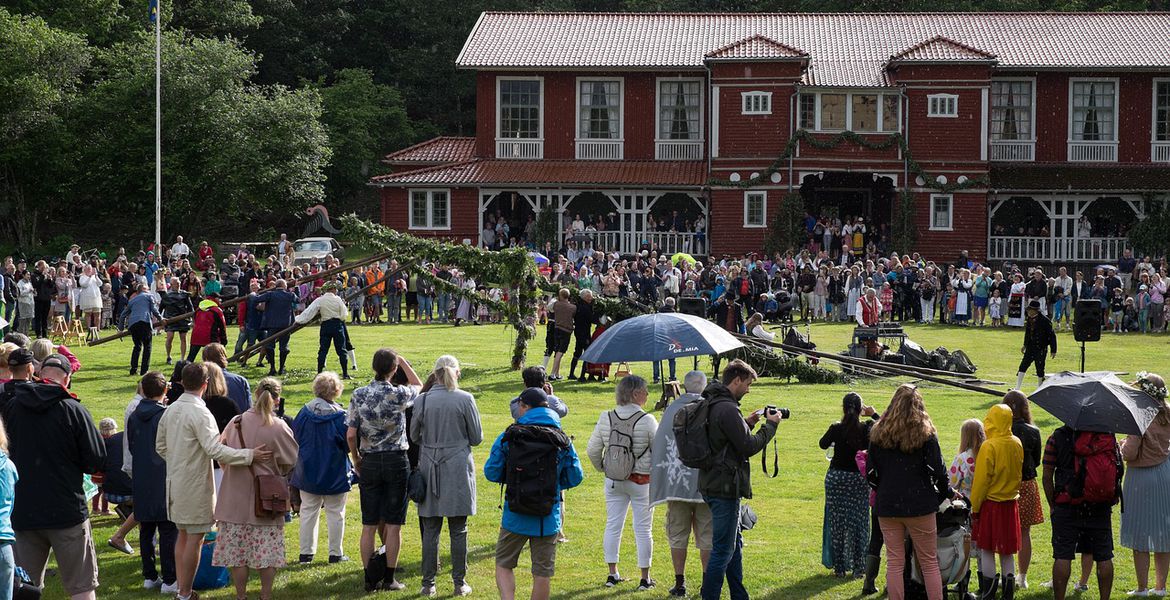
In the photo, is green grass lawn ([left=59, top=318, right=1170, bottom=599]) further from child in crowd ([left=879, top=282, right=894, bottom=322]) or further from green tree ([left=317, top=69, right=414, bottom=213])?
green tree ([left=317, top=69, right=414, bottom=213])

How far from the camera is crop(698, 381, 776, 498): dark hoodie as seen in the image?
9.30 meters

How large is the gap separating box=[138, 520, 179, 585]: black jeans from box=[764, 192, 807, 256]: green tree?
33.4 metres

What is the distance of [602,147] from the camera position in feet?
151

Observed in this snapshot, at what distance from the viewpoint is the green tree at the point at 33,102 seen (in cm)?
4628

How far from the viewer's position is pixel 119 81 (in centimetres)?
4759

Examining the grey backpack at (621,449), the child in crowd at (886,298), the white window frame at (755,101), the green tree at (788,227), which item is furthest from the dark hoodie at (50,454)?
the white window frame at (755,101)

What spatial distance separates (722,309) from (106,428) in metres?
18.6

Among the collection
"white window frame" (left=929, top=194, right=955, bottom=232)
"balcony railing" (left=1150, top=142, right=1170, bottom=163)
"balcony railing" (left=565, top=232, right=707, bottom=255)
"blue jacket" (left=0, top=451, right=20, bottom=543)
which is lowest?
"blue jacket" (left=0, top=451, right=20, bottom=543)

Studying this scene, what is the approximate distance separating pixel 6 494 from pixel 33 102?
42.5 metres

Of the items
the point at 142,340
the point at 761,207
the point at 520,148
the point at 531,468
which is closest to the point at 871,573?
the point at 531,468

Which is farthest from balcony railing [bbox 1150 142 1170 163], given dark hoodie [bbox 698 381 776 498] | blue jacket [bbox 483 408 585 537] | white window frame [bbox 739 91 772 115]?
blue jacket [bbox 483 408 585 537]

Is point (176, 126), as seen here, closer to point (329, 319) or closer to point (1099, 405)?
point (329, 319)

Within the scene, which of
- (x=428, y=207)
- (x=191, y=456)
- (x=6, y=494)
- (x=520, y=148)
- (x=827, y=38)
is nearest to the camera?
(x=6, y=494)

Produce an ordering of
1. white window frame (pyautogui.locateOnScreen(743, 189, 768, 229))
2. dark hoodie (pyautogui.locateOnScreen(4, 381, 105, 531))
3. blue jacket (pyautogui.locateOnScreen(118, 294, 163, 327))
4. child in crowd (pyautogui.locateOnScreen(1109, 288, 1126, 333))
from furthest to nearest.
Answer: white window frame (pyautogui.locateOnScreen(743, 189, 768, 229)) → child in crowd (pyautogui.locateOnScreen(1109, 288, 1126, 333)) → blue jacket (pyautogui.locateOnScreen(118, 294, 163, 327)) → dark hoodie (pyautogui.locateOnScreen(4, 381, 105, 531))
